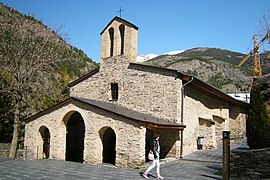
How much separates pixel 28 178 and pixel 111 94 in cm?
862

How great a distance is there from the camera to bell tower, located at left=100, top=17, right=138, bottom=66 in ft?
53.0

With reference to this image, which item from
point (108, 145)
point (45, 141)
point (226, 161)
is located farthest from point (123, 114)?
point (45, 141)

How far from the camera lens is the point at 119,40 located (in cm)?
1672

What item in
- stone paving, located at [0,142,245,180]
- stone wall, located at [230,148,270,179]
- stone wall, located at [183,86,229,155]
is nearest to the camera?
stone wall, located at [230,148,270,179]

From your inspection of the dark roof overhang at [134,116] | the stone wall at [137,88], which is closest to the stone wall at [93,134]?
the dark roof overhang at [134,116]

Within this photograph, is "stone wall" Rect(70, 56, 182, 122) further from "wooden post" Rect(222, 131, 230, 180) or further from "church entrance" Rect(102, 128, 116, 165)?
"wooden post" Rect(222, 131, 230, 180)

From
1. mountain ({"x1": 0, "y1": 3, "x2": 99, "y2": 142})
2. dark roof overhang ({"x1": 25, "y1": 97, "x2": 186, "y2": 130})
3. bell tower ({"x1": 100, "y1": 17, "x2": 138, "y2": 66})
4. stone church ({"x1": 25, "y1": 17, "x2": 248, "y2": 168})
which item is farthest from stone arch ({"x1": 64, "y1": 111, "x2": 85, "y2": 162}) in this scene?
bell tower ({"x1": 100, "y1": 17, "x2": 138, "y2": 66})

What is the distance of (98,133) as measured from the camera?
41.8 feet

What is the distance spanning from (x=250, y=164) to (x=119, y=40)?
10594 mm

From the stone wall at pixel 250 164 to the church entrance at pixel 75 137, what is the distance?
9.66m

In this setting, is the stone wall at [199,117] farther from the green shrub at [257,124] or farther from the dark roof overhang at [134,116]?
the green shrub at [257,124]

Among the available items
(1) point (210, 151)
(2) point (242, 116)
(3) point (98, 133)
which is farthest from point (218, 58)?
(3) point (98, 133)

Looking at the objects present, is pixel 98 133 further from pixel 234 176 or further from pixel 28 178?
pixel 234 176

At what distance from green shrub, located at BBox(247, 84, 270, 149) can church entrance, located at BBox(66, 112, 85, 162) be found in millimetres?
10000
